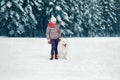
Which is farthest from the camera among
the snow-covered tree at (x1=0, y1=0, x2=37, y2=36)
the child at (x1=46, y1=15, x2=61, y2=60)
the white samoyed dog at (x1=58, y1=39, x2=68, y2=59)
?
the snow-covered tree at (x1=0, y1=0, x2=37, y2=36)

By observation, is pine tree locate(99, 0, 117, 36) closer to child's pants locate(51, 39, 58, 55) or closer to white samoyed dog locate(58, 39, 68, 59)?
white samoyed dog locate(58, 39, 68, 59)

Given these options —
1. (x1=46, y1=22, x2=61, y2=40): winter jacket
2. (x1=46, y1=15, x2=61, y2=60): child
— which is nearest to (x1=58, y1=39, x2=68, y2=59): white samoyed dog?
(x1=46, y1=15, x2=61, y2=60): child

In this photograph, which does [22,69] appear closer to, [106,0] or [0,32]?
[0,32]

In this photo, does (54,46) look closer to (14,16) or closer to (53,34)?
(53,34)

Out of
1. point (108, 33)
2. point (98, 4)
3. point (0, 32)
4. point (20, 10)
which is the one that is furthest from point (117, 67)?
point (108, 33)

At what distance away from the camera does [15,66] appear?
15.7m

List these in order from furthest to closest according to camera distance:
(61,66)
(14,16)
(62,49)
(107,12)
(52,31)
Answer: (107,12)
(14,16)
(62,49)
(52,31)
(61,66)

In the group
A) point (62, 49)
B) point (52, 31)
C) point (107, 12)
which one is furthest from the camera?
point (107, 12)

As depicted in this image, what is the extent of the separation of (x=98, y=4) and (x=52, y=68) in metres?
57.7

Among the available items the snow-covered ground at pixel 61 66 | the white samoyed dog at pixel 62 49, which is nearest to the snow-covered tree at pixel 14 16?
the snow-covered ground at pixel 61 66

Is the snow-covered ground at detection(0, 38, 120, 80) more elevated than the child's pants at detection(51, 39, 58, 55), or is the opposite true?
the child's pants at detection(51, 39, 58, 55)

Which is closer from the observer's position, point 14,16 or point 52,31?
point 52,31

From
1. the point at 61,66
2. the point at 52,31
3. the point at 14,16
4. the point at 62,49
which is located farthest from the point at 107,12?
the point at 61,66

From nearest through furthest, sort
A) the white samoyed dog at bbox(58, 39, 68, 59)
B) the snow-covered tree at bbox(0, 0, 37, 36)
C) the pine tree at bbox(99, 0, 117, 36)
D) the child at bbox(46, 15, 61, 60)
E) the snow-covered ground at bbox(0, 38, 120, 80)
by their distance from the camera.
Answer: the snow-covered ground at bbox(0, 38, 120, 80)
the child at bbox(46, 15, 61, 60)
the white samoyed dog at bbox(58, 39, 68, 59)
the snow-covered tree at bbox(0, 0, 37, 36)
the pine tree at bbox(99, 0, 117, 36)
